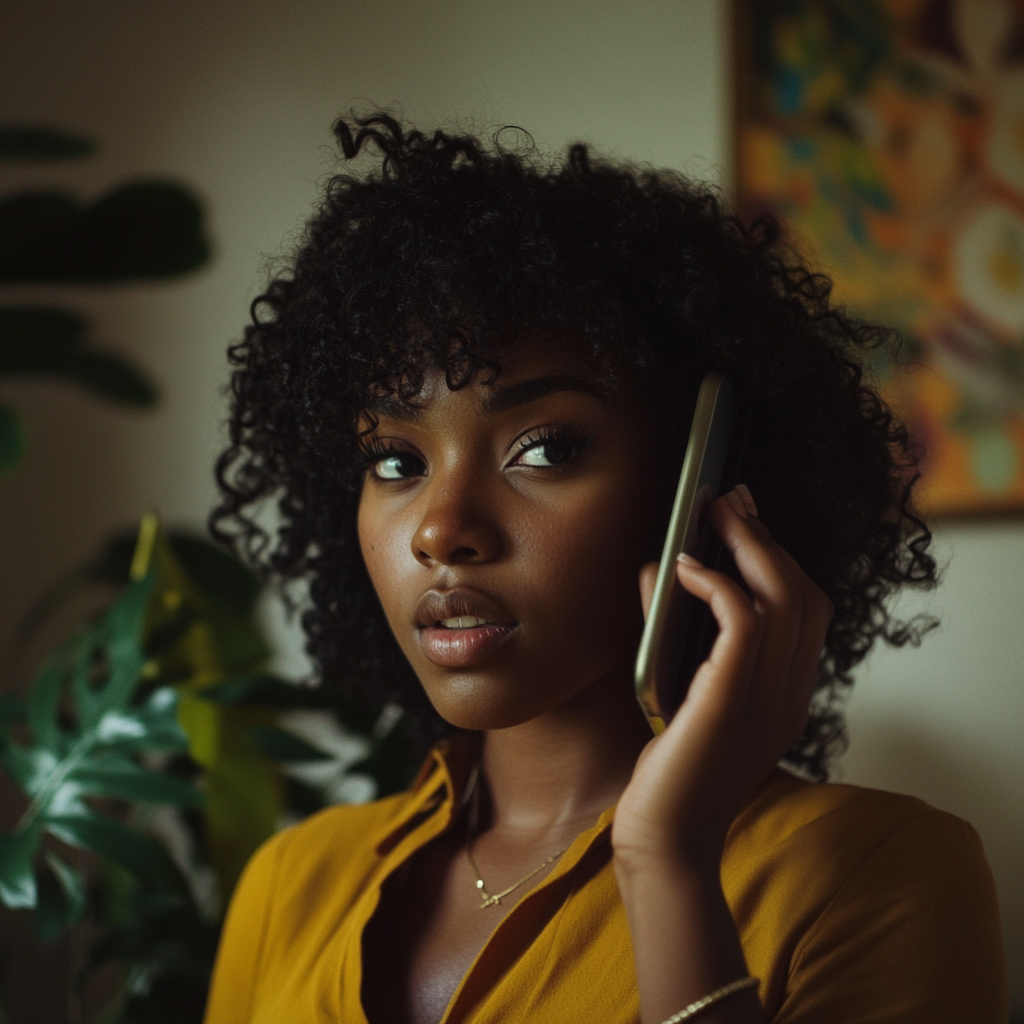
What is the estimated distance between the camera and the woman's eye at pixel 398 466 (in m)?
0.82

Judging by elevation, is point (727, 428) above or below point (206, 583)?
above

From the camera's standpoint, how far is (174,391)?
1.88 meters

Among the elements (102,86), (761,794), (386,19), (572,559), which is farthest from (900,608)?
(102,86)

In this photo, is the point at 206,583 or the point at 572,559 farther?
the point at 206,583

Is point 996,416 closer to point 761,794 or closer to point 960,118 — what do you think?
point 960,118

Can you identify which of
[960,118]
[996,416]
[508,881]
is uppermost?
[960,118]

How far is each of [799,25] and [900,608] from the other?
2.74 feet

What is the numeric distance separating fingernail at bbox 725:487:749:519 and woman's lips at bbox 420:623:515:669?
180 mm

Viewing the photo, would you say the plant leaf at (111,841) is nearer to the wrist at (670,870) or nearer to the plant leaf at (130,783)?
the plant leaf at (130,783)

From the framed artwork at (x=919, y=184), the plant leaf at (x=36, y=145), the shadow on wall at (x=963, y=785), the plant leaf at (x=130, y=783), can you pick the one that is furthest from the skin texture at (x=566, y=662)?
the plant leaf at (x=36, y=145)

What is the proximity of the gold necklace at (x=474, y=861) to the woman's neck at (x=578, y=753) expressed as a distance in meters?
0.03

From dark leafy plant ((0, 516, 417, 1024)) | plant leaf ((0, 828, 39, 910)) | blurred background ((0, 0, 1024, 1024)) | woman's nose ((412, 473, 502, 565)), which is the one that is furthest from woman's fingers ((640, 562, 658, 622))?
blurred background ((0, 0, 1024, 1024))

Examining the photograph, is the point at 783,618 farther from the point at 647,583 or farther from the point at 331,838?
the point at 331,838

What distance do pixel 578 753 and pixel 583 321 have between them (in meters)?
0.36
